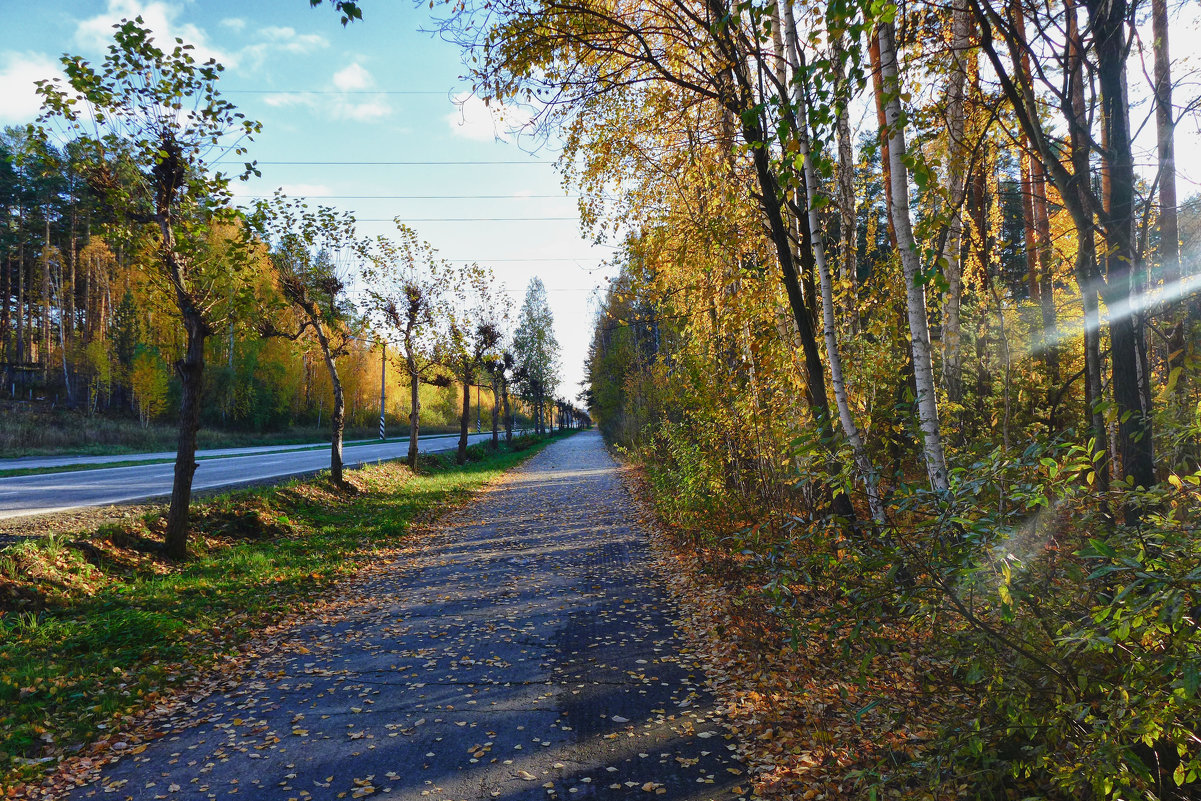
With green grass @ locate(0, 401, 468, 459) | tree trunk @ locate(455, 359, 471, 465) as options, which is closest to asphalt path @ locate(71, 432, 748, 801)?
tree trunk @ locate(455, 359, 471, 465)

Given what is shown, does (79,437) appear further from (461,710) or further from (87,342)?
(461,710)

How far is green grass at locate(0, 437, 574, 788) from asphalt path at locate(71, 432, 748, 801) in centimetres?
52

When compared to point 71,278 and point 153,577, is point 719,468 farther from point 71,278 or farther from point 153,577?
point 71,278

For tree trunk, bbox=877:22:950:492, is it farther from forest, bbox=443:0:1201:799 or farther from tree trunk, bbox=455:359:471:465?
tree trunk, bbox=455:359:471:465

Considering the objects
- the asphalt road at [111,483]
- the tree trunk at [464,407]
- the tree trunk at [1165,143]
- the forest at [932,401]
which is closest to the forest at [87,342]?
the tree trunk at [464,407]

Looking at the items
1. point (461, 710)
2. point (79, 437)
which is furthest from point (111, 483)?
point (79, 437)

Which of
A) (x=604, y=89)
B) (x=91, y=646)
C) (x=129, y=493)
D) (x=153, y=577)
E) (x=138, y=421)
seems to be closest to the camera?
(x=91, y=646)

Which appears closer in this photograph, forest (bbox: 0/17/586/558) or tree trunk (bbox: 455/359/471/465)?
forest (bbox: 0/17/586/558)

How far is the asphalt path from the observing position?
3.63 metres

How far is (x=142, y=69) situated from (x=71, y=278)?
4019 centimetres

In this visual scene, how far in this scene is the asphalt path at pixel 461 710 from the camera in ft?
11.9

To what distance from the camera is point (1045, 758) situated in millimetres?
2402

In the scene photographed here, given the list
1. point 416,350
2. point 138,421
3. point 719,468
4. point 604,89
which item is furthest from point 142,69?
point 138,421

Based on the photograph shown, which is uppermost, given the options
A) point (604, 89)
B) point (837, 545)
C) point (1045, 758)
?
point (604, 89)
